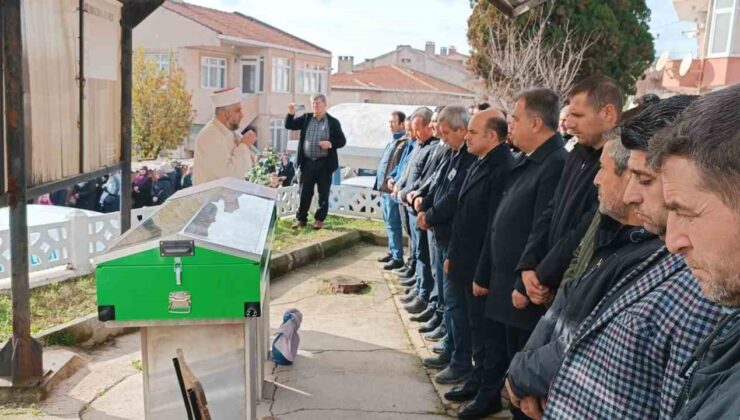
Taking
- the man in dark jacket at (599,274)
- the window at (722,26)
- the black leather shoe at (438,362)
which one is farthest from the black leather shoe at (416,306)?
the window at (722,26)

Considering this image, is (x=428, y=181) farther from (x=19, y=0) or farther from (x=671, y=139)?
(x=671, y=139)

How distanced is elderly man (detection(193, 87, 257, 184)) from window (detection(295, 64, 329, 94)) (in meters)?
30.5

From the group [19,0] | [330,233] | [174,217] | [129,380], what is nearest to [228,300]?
[174,217]

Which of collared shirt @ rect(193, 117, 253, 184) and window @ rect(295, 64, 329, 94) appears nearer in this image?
collared shirt @ rect(193, 117, 253, 184)

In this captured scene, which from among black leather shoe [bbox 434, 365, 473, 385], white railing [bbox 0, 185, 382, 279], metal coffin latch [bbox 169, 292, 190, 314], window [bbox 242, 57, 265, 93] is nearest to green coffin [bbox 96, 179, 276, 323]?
metal coffin latch [bbox 169, 292, 190, 314]

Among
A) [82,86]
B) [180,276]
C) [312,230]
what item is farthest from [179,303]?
[312,230]

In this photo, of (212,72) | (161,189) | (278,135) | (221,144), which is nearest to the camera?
(221,144)

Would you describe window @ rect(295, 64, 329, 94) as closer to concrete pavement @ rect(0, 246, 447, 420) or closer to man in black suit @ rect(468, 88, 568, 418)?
concrete pavement @ rect(0, 246, 447, 420)

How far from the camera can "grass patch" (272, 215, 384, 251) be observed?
8.32m

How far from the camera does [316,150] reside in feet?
29.8

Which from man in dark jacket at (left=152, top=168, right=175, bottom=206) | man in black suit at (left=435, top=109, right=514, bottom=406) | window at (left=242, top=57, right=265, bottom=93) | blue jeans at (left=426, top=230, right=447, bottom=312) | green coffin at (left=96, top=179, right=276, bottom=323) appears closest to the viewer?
green coffin at (left=96, top=179, right=276, bottom=323)

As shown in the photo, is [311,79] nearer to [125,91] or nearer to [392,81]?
[392,81]

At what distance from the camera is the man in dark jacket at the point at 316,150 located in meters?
8.95

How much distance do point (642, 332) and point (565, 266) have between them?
121cm
